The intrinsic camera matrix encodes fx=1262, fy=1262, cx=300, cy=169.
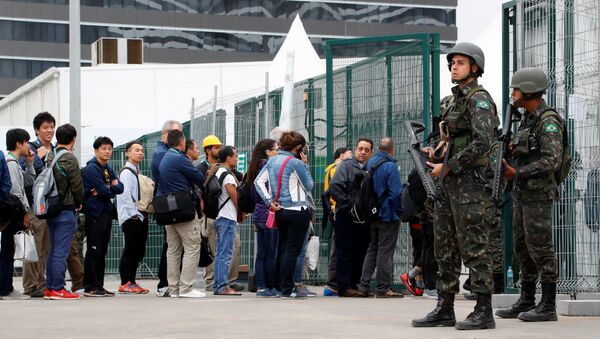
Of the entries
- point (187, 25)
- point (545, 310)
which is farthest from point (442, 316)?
point (187, 25)

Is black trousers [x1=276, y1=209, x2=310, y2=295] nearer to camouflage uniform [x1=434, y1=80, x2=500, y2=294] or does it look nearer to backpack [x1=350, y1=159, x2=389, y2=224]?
backpack [x1=350, y1=159, x2=389, y2=224]

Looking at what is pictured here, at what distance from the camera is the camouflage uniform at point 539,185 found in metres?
9.55

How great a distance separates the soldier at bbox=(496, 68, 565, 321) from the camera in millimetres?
9562

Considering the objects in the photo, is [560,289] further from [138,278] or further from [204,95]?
[204,95]

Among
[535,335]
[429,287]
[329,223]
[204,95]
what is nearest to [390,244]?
[429,287]

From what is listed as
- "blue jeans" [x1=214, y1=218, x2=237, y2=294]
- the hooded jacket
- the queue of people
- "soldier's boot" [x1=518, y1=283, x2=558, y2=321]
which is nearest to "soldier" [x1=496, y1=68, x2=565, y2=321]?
"soldier's boot" [x1=518, y1=283, x2=558, y2=321]

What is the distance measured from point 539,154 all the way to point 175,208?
183 inches

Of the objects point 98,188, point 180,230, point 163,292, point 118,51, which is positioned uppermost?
point 118,51

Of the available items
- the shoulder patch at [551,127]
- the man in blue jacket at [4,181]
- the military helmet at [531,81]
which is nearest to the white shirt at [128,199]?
the man in blue jacket at [4,181]

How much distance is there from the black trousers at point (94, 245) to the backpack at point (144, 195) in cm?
83

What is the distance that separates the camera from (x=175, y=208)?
42.9 feet

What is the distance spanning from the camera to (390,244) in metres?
13.7

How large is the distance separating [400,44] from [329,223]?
2.41m

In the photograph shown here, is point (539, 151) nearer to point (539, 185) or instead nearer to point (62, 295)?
point (539, 185)
